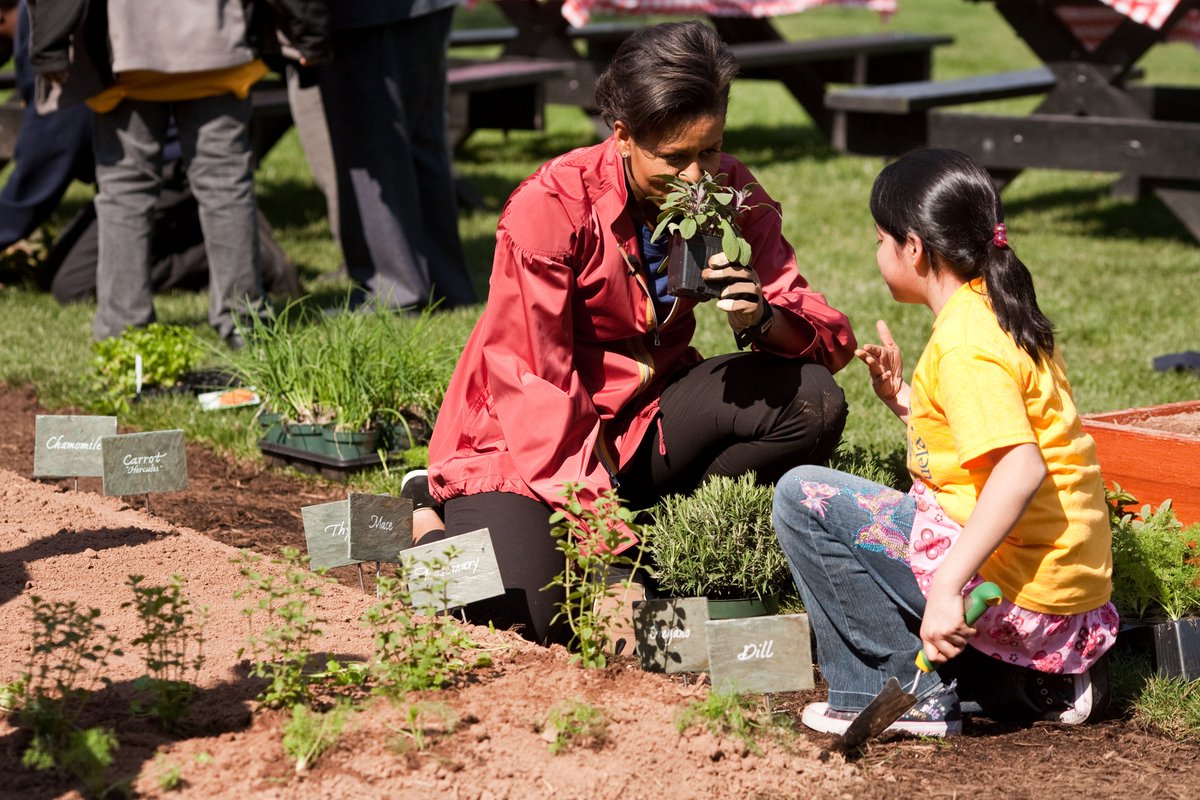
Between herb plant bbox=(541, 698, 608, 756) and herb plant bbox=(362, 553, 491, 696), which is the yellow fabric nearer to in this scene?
herb plant bbox=(362, 553, 491, 696)

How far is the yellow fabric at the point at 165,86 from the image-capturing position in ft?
17.4

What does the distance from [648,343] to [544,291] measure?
40 centimetres

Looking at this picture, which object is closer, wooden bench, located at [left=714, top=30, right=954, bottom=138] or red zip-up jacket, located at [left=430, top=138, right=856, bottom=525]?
red zip-up jacket, located at [left=430, top=138, right=856, bottom=525]

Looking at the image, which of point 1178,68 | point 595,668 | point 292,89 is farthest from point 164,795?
point 1178,68

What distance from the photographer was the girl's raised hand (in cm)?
300

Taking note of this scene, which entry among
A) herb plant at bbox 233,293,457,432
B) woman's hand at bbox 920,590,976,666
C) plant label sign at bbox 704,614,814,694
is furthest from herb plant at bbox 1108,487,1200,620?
herb plant at bbox 233,293,457,432

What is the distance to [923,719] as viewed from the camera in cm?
274

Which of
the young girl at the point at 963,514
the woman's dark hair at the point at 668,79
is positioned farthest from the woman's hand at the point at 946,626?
the woman's dark hair at the point at 668,79

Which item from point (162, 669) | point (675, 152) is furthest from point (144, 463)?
point (675, 152)

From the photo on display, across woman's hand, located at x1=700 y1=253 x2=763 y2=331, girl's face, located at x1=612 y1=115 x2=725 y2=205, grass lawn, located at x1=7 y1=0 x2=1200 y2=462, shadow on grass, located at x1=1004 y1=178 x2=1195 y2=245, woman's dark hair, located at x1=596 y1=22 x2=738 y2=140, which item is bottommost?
shadow on grass, located at x1=1004 y1=178 x2=1195 y2=245

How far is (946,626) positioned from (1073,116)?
6573mm

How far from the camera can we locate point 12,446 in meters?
4.56

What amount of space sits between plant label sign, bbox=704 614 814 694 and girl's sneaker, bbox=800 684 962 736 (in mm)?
242

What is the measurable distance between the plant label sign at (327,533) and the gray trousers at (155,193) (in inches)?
94.2
